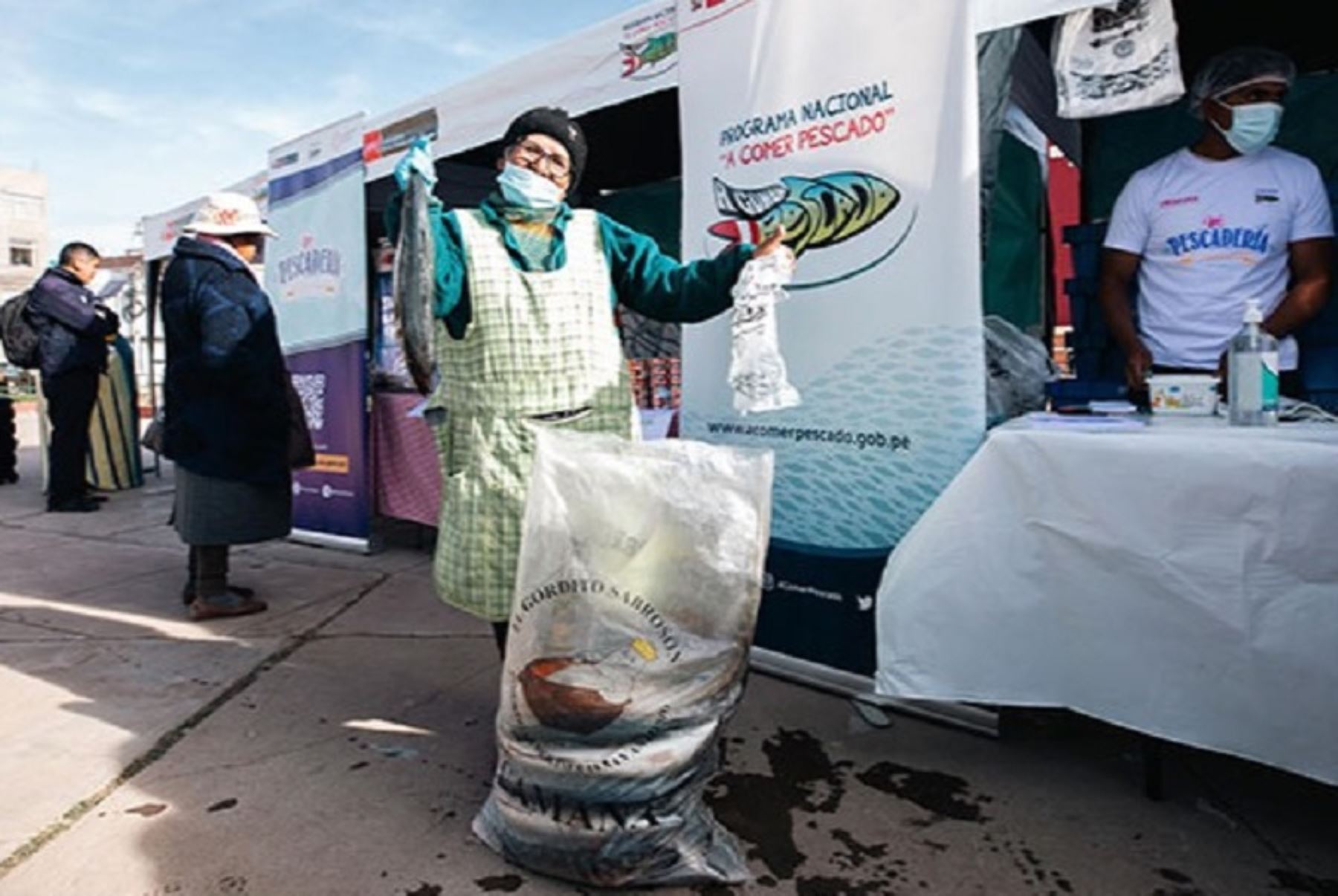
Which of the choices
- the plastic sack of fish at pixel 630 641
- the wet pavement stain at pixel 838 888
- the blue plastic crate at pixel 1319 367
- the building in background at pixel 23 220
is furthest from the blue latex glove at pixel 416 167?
the building in background at pixel 23 220

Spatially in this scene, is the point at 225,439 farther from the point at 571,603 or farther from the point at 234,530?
the point at 571,603

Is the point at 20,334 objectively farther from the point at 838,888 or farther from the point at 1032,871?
the point at 1032,871

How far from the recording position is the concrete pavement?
1784 millimetres

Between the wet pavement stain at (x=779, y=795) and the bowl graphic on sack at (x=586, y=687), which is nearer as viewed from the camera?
the bowl graphic on sack at (x=586, y=687)

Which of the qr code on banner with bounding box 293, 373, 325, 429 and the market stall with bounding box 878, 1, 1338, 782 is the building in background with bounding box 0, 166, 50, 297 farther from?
the market stall with bounding box 878, 1, 1338, 782

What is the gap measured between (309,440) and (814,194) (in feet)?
7.81

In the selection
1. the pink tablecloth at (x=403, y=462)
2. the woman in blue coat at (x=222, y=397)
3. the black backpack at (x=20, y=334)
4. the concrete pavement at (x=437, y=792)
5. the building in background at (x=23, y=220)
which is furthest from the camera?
the building in background at (x=23, y=220)

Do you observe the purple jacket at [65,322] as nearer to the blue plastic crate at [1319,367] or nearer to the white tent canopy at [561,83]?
the white tent canopy at [561,83]

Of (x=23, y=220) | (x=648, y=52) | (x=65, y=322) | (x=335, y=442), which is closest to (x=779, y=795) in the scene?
(x=648, y=52)

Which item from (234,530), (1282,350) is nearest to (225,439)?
(234,530)

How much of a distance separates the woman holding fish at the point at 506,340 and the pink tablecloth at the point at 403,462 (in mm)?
2418

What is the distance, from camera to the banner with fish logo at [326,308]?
4609 mm

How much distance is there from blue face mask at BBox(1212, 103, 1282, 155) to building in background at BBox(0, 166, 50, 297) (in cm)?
3931

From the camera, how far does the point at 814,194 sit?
2549 mm
